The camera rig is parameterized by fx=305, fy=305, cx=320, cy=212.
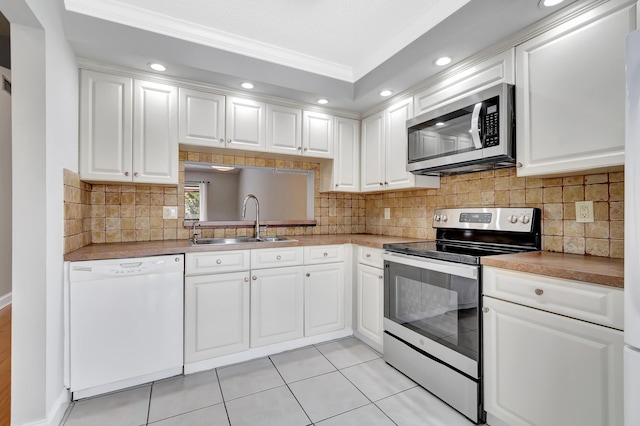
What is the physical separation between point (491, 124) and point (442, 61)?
58 centimetres

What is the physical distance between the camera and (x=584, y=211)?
171cm

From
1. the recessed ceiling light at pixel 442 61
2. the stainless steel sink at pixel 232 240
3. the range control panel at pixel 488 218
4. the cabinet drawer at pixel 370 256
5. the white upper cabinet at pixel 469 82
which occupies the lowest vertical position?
the cabinet drawer at pixel 370 256

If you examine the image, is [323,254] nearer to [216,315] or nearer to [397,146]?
[216,315]

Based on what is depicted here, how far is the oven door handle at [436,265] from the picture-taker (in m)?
1.68

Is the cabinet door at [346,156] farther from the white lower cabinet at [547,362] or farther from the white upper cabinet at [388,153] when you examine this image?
the white lower cabinet at [547,362]

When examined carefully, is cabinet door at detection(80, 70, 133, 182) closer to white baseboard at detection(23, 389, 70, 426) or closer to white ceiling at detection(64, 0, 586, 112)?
white ceiling at detection(64, 0, 586, 112)

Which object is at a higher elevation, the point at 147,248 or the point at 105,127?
the point at 105,127

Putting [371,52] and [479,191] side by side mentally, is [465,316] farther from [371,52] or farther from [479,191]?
[371,52]

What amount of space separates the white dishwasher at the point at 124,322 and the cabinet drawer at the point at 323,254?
3.23 ft

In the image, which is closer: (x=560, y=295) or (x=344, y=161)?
(x=560, y=295)

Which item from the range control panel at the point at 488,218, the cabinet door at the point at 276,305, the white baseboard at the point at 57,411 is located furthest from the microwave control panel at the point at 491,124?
the white baseboard at the point at 57,411

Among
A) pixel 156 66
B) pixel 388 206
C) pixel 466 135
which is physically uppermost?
pixel 156 66

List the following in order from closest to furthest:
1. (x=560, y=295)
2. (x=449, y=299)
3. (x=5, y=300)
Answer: (x=560, y=295)
(x=449, y=299)
(x=5, y=300)

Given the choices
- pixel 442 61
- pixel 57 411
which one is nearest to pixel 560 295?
pixel 442 61
